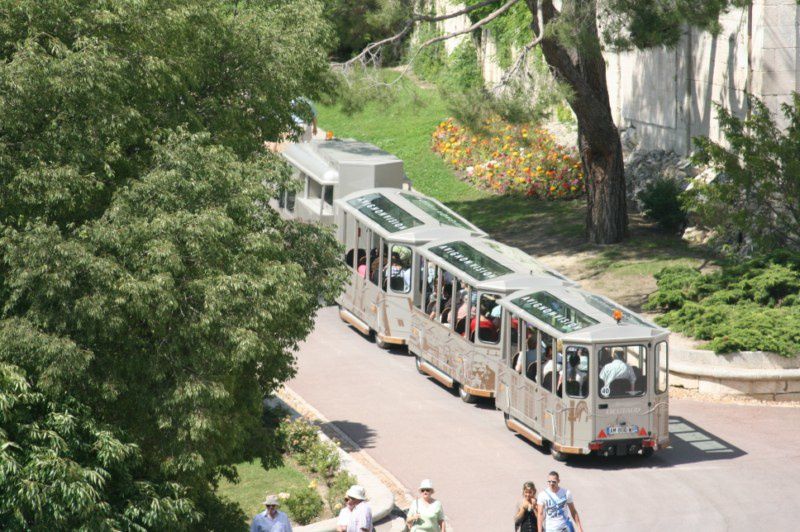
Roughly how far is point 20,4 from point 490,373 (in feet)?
32.8

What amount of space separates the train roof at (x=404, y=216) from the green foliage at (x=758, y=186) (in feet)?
15.3

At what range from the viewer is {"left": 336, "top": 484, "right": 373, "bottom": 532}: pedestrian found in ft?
44.6

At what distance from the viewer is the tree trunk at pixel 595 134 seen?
88.0 feet

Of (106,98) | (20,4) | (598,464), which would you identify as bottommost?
(598,464)

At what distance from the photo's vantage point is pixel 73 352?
11.8 meters

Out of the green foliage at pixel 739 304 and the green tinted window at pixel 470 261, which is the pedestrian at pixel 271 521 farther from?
the green foliage at pixel 739 304

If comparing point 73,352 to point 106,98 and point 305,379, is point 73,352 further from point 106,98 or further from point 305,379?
point 305,379

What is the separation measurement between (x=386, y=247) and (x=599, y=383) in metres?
6.52

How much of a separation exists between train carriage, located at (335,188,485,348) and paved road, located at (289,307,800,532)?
43.9 inches

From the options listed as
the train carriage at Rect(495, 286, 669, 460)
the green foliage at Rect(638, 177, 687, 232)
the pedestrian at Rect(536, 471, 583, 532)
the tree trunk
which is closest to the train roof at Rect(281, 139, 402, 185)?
the tree trunk

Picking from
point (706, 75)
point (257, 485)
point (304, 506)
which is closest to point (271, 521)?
point (304, 506)

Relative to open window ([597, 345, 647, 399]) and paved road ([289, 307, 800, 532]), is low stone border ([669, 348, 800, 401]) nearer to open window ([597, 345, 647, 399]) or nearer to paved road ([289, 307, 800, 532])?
paved road ([289, 307, 800, 532])

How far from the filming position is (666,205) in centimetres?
2922

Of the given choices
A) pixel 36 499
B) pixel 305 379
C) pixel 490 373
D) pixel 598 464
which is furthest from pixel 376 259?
pixel 36 499
